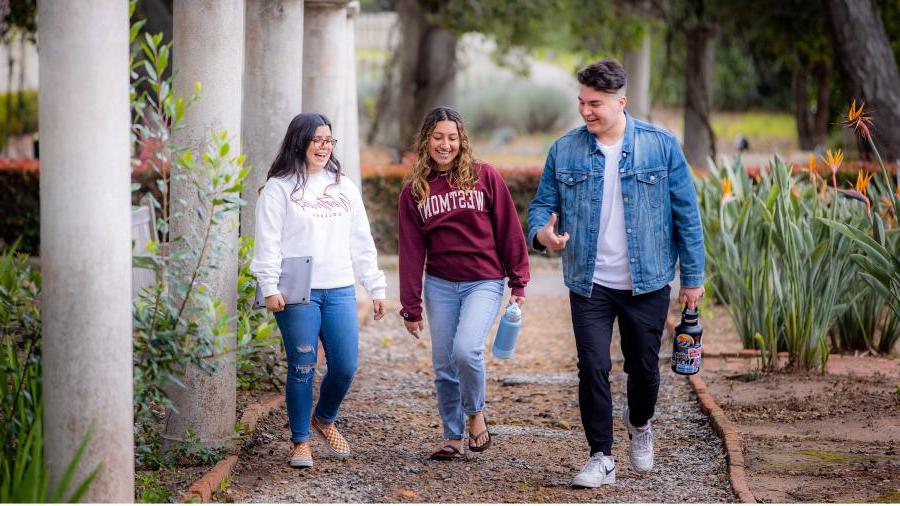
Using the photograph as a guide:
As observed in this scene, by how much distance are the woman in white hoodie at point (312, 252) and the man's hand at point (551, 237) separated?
3.06 ft

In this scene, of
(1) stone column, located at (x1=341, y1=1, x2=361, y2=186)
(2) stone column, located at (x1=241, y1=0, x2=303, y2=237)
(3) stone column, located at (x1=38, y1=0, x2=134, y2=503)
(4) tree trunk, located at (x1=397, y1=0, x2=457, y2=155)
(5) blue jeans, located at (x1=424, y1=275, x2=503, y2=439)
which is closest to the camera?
(3) stone column, located at (x1=38, y1=0, x2=134, y2=503)

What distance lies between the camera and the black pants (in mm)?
5426

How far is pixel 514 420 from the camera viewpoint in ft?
23.5

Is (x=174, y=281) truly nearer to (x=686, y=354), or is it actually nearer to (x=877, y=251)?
(x=686, y=354)

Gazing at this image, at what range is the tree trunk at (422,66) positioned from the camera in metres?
18.1

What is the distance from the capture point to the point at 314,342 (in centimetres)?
565

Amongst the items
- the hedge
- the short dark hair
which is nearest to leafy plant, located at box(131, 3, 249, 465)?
the short dark hair

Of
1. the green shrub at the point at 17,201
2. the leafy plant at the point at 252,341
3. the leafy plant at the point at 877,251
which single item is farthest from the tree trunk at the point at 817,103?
the leafy plant at the point at 252,341

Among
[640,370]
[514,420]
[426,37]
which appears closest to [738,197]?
[514,420]

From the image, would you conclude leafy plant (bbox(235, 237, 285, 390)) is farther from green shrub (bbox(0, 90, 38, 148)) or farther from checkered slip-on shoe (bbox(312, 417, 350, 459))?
green shrub (bbox(0, 90, 38, 148))

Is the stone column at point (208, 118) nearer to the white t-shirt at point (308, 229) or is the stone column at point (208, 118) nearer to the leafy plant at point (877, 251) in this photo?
the white t-shirt at point (308, 229)

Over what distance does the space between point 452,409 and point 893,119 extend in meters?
8.09

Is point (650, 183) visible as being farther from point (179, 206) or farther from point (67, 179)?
point (67, 179)

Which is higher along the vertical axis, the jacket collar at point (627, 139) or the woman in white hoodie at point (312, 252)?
the jacket collar at point (627, 139)
